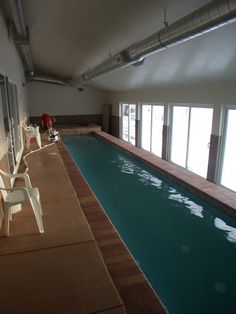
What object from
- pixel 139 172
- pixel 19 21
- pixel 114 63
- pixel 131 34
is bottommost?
pixel 139 172

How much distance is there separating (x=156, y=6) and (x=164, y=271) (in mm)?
3266

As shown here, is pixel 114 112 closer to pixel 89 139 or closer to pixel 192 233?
pixel 89 139

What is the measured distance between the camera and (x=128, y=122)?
10820 mm

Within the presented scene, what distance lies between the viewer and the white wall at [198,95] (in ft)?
15.9

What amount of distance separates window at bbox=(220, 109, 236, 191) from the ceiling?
82cm

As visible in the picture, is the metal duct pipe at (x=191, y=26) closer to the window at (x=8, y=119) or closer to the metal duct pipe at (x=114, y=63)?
the metal duct pipe at (x=114, y=63)

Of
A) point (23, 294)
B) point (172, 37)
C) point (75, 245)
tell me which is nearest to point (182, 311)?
point (75, 245)

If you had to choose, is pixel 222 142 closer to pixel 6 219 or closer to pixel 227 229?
pixel 227 229

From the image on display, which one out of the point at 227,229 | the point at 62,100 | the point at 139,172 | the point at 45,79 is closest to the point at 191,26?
the point at 227,229

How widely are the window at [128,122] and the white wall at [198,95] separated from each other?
1263mm

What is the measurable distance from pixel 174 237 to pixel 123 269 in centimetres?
132

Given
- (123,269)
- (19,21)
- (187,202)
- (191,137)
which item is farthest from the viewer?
(191,137)

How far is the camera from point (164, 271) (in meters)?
2.71

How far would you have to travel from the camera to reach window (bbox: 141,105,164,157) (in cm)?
803
